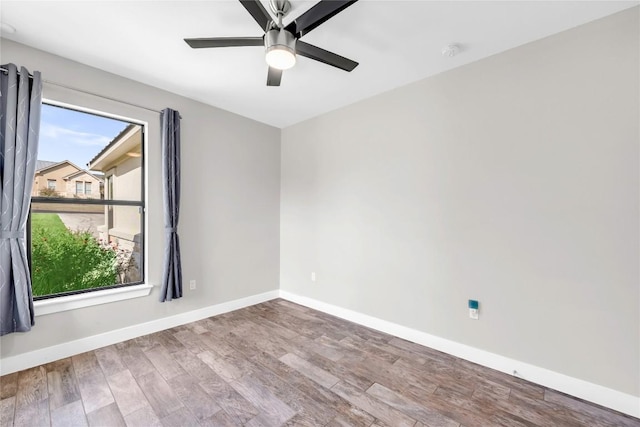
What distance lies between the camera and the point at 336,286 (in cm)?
355

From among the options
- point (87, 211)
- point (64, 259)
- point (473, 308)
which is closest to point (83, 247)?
point (64, 259)

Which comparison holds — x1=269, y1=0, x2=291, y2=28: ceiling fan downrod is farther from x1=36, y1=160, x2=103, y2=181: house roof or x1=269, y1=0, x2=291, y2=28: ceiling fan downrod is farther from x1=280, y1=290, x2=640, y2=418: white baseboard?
x1=280, y1=290, x2=640, y2=418: white baseboard

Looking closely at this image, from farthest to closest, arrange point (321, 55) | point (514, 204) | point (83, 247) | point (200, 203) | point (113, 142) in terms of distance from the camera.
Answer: point (200, 203)
point (113, 142)
point (83, 247)
point (514, 204)
point (321, 55)

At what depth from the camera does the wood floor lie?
178cm

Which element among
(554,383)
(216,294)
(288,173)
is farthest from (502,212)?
(216,294)

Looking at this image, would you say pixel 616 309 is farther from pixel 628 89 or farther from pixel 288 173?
pixel 288 173

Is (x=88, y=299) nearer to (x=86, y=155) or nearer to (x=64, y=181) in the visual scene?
(x=64, y=181)

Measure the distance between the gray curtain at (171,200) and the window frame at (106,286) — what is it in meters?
0.19

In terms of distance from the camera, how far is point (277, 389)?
207 cm

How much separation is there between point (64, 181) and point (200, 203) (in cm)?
125

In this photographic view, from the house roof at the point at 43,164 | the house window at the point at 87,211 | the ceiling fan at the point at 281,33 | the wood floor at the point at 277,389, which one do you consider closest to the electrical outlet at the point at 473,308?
the wood floor at the point at 277,389

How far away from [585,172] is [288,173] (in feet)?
10.8

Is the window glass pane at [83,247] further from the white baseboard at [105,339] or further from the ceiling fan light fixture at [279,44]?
the ceiling fan light fixture at [279,44]

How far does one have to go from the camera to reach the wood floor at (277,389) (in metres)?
1.78
